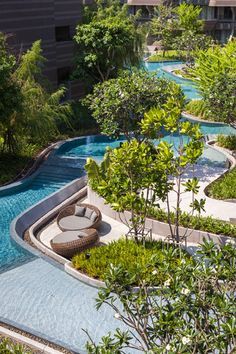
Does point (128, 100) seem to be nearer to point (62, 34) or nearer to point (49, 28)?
point (49, 28)

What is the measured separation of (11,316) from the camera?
14695 mm

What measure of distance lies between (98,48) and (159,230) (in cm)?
1878

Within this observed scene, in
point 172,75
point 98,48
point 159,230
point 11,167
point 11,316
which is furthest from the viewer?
point 172,75

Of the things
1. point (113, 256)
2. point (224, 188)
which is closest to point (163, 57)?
point (224, 188)

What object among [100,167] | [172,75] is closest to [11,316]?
[100,167]

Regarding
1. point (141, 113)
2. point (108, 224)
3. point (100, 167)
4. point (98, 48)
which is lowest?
point (108, 224)

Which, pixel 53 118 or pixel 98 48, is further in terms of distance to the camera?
pixel 98 48

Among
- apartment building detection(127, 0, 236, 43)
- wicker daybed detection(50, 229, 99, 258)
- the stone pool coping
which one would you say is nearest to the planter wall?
wicker daybed detection(50, 229, 99, 258)

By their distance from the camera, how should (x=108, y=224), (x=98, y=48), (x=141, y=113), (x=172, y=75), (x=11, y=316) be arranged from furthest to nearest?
(x=172, y=75), (x=98, y=48), (x=141, y=113), (x=108, y=224), (x=11, y=316)

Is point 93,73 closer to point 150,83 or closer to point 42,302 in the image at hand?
point 150,83

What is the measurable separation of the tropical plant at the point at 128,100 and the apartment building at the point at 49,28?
9.42 m

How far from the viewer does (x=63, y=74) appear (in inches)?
1478

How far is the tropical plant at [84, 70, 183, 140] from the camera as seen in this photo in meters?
23.3

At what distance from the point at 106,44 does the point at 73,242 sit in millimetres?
19773
